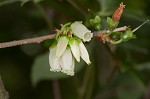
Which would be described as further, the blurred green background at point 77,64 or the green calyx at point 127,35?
the blurred green background at point 77,64

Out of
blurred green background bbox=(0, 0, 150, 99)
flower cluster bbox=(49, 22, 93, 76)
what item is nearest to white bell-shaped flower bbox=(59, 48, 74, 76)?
flower cluster bbox=(49, 22, 93, 76)

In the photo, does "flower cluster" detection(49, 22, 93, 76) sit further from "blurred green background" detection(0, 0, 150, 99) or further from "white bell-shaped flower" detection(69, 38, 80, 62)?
"blurred green background" detection(0, 0, 150, 99)

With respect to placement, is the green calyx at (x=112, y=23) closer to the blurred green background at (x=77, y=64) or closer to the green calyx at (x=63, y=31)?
the green calyx at (x=63, y=31)

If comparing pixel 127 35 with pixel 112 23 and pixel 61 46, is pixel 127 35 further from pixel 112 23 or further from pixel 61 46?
pixel 61 46

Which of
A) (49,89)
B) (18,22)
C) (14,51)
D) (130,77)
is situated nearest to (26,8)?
(18,22)

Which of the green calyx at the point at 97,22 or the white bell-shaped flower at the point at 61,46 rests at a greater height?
the green calyx at the point at 97,22

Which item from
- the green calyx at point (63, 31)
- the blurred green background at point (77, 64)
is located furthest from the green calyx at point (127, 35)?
the blurred green background at point (77, 64)
